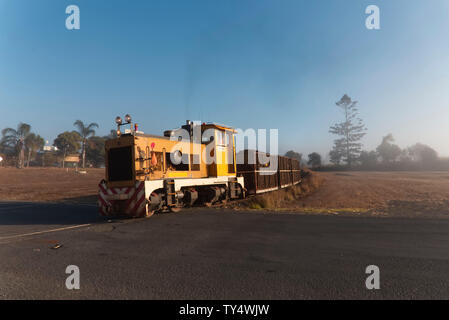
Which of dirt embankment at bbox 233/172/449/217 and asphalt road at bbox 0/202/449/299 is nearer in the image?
asphalt road at bbox 0/202/449/299

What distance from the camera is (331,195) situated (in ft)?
58.1

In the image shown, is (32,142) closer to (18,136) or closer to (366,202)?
(18,136)

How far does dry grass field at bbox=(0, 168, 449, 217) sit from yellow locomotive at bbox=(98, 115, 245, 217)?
246 centimetres

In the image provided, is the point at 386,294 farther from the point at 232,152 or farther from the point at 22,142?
the point at 22,142

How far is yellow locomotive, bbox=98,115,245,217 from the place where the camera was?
329 inches

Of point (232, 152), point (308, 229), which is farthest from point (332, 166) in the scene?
point (308, 229)

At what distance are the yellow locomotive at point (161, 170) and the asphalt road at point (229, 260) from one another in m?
1.20

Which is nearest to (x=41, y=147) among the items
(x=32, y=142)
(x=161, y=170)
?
(x=32, y=142)

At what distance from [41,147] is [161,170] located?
61.6 meters

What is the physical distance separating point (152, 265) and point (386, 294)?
10.7ft

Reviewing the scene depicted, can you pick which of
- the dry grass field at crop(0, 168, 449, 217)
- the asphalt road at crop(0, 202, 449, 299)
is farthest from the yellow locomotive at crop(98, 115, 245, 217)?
the dry grass field at crop(0, 168, 449, 217)

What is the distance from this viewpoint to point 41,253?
4809 millimetres

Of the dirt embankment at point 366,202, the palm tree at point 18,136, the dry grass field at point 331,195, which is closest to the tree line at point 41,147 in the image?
the palm tree at point 18,136

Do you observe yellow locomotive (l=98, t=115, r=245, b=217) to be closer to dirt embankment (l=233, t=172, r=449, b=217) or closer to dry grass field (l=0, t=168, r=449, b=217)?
dry grass field (l=0, t=168, r=449, b=217)
